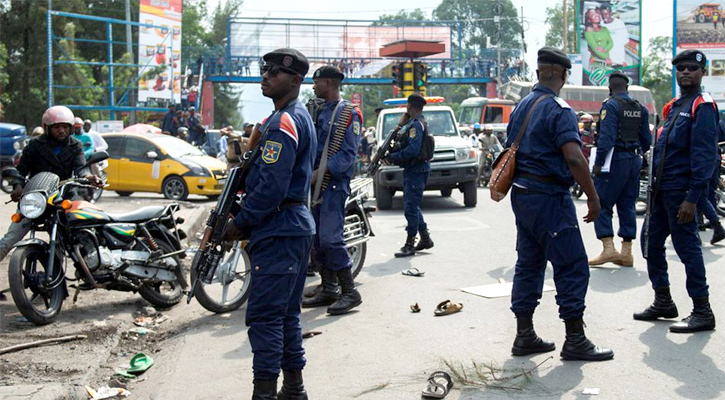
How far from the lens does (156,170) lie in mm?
19625

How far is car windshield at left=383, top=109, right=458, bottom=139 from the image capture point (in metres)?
18.3

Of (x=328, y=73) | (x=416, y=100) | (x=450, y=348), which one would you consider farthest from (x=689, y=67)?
(x=416, y=100)

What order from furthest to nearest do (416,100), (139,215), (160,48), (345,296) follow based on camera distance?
1. (160,48)
2. (416,100)
3. (139,215)
4. (345,296)

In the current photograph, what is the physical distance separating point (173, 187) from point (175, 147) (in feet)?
3.43

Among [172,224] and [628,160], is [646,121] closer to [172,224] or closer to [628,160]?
[628,160]

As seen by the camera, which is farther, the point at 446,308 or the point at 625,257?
the point at 625,257

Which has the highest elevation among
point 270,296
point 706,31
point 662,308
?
point 706,31

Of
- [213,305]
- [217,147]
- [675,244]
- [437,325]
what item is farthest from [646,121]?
[217,147]

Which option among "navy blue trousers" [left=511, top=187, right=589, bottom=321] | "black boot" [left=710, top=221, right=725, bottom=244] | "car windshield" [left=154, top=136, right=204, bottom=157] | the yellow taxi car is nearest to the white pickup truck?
the yellow taxi car

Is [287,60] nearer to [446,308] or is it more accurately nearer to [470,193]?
[446,308]

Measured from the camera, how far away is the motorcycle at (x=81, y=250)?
7.45m

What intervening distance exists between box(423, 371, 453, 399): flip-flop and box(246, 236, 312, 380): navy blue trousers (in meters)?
0.91

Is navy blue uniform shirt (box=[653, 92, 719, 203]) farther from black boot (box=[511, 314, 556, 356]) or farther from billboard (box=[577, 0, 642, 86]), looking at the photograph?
billboard (box=[577, 0, 642, 86])

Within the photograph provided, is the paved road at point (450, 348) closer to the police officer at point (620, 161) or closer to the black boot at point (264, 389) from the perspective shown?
the police officer at point (620, 161)
